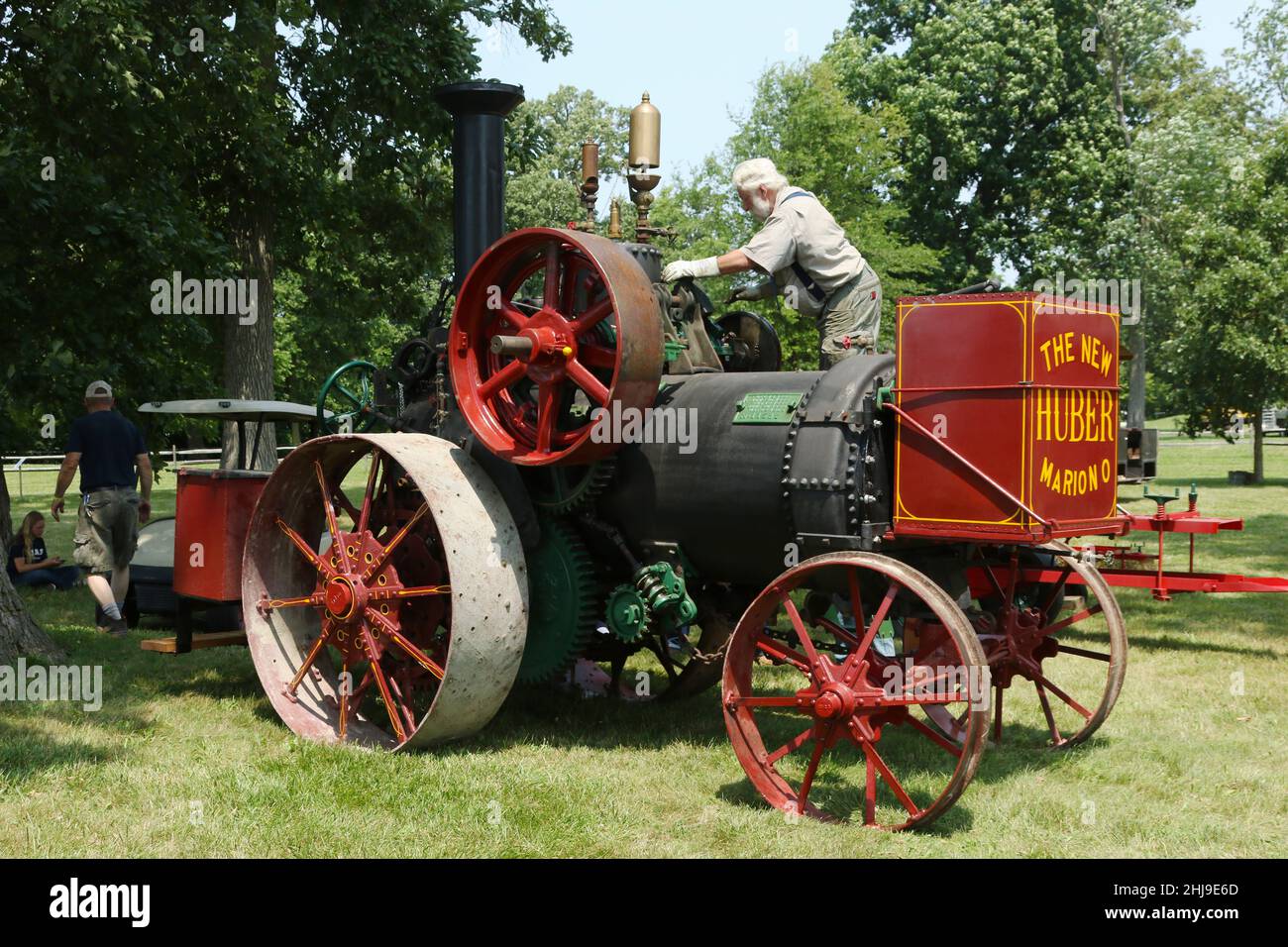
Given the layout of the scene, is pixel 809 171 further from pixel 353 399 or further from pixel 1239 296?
pixel 353 399

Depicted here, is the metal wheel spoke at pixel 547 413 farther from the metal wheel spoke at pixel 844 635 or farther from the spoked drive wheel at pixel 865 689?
the metal wheel spoke at pixel 844 635

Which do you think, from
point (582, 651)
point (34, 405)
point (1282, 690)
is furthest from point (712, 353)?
point (34, 405)

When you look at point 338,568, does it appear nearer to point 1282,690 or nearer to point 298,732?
point 298,732

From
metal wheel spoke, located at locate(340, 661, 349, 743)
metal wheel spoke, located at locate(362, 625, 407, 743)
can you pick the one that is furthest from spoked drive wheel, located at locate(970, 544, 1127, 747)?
metal wheel spoke, located at locate(340, 661, 349, 743)

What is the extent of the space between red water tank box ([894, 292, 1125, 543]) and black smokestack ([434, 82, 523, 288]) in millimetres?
2577

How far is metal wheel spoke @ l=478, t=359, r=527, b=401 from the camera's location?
573cm

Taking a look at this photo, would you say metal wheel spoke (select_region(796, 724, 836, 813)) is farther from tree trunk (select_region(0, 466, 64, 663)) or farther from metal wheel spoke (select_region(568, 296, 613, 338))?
tree trunk (select_region(0, 466, 64, 663))

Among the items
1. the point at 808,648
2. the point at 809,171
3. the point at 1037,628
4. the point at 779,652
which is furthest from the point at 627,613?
the point at 809,171

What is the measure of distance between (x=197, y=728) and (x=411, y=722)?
1.31 m

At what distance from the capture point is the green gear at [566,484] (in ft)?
19.1

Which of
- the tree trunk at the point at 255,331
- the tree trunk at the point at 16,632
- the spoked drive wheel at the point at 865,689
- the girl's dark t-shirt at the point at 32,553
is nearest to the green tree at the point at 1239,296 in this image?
the tree trunk at the point at 255,331

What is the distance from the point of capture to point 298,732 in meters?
6.29

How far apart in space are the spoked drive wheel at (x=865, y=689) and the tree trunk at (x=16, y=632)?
4676 millimetres

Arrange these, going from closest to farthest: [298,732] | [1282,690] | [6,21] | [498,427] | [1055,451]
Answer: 1. [1055,451]
2. [498,427]
3. [298,732]
4. [1282,690]
5. [6,21]
